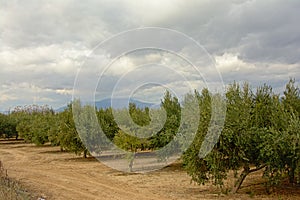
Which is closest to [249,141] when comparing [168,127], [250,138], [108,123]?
[250,138]

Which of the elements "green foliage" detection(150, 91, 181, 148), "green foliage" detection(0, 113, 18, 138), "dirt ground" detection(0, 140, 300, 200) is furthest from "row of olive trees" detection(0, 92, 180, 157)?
"green foliage" detection(0, 113, 18, 138)

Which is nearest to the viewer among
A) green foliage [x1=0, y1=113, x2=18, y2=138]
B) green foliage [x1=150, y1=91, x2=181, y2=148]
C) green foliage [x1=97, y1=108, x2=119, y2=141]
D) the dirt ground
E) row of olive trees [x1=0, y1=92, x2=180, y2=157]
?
the dirt ground

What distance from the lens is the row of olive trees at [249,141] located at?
41.8 feet

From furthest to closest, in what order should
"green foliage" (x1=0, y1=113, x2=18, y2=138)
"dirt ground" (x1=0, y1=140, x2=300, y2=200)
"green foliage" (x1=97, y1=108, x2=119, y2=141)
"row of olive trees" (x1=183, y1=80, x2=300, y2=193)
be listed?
"green foliage" (x1=0, y1=113, x2=18, y2=138), "green foliage" (x1=97, y1=108, x2=119, y2=141), "dirt ground" (x1=0, y1=140, x2=300, y2=200), "row of olive trees" (x1=183, y1=80, x2=300, y2=193)

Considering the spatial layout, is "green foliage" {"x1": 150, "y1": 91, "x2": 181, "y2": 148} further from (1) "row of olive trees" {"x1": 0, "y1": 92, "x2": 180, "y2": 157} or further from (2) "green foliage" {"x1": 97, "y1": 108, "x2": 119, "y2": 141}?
(2) "green foliage" {"x1": 97, "y1": 108, "x2": 119, "y2": 141}

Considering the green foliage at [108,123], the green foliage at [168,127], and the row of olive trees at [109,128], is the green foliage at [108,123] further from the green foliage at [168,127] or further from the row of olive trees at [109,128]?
the green foliage at [168,127]

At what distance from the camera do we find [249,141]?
534 inches

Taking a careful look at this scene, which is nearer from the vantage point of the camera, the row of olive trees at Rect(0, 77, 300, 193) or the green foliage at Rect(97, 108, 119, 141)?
the row of olive trees at Rect(0, 77, 300, 193)

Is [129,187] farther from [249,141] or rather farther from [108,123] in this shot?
[108,123]

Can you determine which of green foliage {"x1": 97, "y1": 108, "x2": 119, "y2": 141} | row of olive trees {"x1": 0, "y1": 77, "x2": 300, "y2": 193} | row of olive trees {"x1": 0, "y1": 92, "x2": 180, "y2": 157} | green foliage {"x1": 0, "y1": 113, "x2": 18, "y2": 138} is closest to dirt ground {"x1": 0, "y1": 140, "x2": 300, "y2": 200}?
row of olive trees {"x1": 0, "y1": 77, "x2": 300, "y2": 193}

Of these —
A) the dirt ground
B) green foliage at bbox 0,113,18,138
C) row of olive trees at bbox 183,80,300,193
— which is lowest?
the dirt ground

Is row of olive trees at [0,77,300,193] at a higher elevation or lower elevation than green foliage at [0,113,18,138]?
lower

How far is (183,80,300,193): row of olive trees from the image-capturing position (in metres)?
12.8

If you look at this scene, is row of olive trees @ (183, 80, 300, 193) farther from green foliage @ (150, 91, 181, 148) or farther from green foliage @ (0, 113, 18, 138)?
green foliage @ (0, 113, 18, 138)
